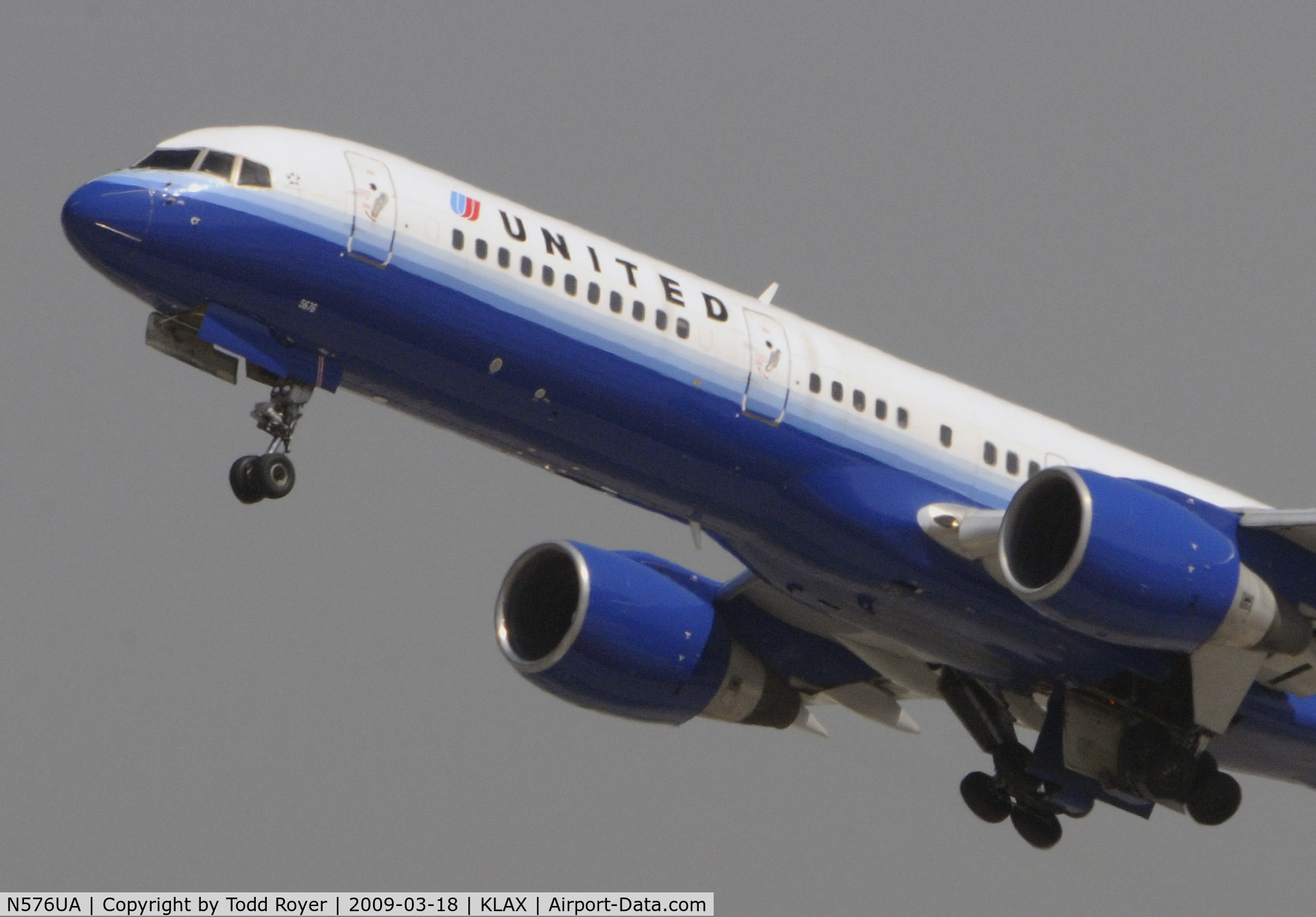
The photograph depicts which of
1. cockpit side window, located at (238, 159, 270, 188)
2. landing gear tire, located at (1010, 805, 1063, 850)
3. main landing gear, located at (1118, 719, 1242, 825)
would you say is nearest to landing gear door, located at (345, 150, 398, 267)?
cockpit side window, located at (238, 159, 270, 188)

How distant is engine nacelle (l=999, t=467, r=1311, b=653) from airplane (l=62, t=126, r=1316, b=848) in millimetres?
36

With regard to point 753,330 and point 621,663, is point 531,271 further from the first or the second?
point 621,663

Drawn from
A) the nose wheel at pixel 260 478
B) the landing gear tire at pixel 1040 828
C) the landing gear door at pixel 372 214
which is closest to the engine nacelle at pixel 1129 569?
the landing gear tire at pixel 1040 828

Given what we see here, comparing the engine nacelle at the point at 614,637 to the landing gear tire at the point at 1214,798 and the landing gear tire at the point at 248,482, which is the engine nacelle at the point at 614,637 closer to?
the landing gear tire at the point at 248,482

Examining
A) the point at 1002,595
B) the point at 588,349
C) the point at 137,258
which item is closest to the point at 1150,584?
the point at 1002,595

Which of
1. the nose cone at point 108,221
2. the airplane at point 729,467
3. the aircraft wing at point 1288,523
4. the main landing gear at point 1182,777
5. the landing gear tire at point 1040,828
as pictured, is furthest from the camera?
the landing gear tire at point 1040,828

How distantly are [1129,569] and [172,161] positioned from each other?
1133 cm

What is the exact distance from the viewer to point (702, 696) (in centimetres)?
3133

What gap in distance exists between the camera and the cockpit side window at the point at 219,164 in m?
25.0

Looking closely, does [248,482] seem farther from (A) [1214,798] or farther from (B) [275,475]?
(A) [1214,798]

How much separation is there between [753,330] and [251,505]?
20.3 ft

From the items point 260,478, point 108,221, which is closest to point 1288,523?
point 260,478

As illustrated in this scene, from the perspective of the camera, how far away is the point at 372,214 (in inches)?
991

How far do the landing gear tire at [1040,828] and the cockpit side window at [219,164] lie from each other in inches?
541
